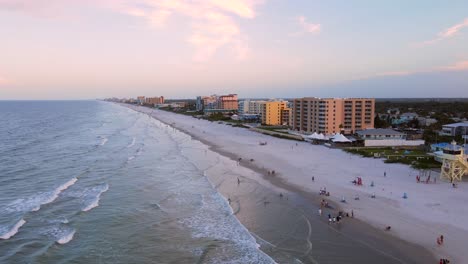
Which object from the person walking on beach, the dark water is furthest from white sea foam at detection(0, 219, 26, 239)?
the person walking on beach

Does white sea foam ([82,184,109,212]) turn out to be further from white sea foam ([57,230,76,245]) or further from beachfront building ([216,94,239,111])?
beachfront building ([216,94,239,111])

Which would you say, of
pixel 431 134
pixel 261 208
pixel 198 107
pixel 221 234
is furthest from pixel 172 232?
pixel 198 107

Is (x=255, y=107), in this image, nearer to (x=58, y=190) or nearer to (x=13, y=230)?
(x=58, y=190)

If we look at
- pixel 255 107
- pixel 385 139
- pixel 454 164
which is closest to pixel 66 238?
pixel 454 164

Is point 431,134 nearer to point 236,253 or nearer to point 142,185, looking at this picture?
point 142,185

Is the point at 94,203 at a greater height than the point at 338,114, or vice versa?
the point at 338,114

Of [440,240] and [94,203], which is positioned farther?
→ [94,203]
